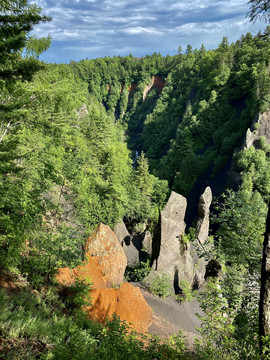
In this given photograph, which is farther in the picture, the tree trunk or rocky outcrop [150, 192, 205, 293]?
rocky outcrop [150, 192, 205, 293]

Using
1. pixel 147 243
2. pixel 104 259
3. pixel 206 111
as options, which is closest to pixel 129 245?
pixel 147 243

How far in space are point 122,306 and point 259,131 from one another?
131ft

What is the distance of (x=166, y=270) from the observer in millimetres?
14742

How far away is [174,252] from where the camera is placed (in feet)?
50.6

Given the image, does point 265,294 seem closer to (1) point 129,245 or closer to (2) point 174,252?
(2) point 174,252

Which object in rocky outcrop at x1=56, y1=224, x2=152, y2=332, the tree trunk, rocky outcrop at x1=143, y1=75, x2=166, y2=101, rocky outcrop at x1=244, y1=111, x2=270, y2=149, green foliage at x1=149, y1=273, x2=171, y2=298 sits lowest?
green foliage at x1=149, y1=273, x2=171, y2=298

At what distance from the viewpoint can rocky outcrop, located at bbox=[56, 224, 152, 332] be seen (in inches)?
324

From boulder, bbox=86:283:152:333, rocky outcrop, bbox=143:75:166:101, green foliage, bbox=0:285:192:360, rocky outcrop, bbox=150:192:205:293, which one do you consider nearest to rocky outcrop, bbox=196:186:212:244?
rocky outcrop, bbox=150:192:205:293

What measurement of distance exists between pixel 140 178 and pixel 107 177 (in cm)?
1166

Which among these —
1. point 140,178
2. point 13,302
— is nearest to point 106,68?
point 140,178

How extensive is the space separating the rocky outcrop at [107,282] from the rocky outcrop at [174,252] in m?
4.19

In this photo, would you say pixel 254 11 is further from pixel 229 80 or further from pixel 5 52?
pixel 229 80

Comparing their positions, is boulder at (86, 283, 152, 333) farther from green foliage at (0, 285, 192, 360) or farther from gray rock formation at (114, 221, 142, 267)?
gray rock formation at (114, 221, 142, 267)

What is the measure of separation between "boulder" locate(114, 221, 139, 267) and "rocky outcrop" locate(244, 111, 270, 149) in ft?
91.0
